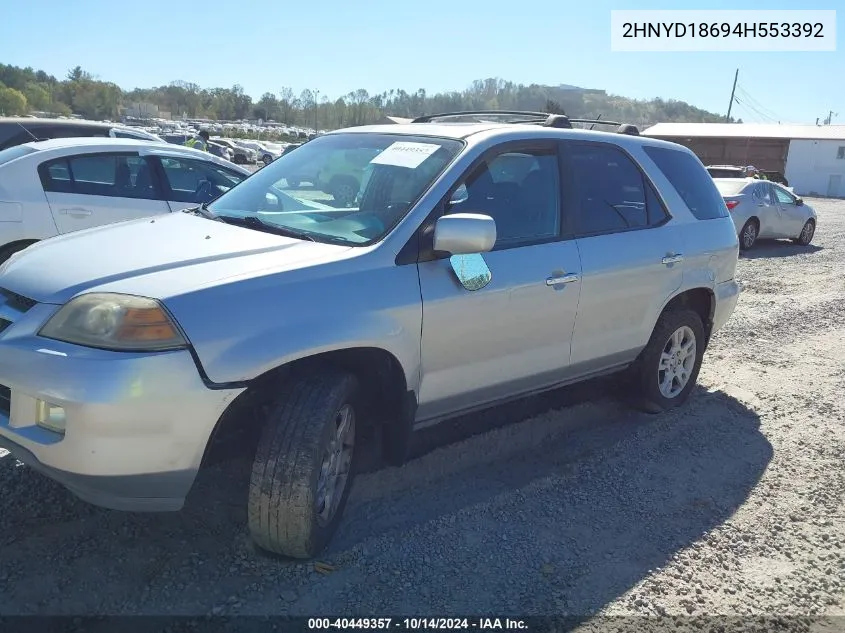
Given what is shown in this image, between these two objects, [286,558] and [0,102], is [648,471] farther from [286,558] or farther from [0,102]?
[0,102]

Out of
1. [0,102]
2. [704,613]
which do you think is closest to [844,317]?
[704,613]

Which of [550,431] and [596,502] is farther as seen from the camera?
[550,431]

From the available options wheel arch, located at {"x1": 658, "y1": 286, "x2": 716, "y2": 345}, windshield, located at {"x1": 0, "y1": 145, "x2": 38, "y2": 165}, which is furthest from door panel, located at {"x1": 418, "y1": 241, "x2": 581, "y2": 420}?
windshield, located at {"x1": 0, "y1": 145, "x2": 38, "y2": 165}

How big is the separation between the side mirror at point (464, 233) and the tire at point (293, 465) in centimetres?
77

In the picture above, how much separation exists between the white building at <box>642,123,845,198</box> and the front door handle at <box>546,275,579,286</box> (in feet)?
149

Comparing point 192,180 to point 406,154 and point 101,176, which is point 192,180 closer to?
point 101,176

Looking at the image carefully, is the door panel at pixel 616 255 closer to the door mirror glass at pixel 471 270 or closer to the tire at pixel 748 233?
the door mirror glass at pixel 471 270

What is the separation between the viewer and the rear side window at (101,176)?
639 cm

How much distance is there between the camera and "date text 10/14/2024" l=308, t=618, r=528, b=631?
2635mm

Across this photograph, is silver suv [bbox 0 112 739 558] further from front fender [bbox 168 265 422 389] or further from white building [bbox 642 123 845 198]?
white building [bbox 642 123 845 198]

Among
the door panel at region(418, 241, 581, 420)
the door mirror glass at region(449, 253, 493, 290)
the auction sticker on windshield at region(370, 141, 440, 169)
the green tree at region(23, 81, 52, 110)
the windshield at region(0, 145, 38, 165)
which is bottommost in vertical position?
the door panel at region(418, 241, 581, 420)

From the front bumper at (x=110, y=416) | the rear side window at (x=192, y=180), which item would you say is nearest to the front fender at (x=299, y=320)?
the front bumper at (x=110, y=416)

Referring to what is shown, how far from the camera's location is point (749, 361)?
20.8 feet

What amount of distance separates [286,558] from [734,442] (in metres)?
3.12
